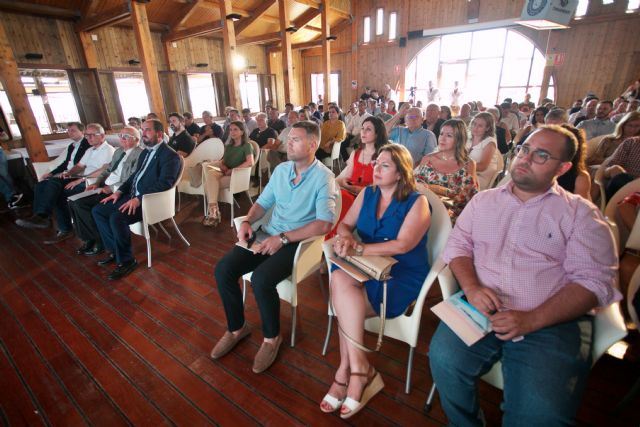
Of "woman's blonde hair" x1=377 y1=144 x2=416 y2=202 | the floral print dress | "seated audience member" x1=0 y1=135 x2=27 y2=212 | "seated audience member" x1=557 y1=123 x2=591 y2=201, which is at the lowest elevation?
"seated audience member" x1=0 y1=135 x2=27 y2=212

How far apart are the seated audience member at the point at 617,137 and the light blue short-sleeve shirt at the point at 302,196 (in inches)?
118

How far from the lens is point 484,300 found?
115cm

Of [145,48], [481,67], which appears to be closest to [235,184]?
[145,48]

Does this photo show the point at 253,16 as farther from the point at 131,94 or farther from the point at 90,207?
the point at 90,207

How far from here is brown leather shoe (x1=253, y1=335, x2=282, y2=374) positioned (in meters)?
1.63

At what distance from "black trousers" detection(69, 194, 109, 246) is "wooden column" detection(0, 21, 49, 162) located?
2.56m

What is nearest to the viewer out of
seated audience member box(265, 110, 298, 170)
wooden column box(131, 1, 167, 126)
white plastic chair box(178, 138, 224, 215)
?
white plastic chair box(178, 138, 224, 215)

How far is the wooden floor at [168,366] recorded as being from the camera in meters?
1.43

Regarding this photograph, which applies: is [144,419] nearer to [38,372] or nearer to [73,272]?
[38,372]

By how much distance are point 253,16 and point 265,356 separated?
35.0ft

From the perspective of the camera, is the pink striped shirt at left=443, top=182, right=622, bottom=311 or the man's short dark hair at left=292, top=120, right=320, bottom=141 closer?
the pink striped shirt at left=443, top=182, right=622, bottom=311

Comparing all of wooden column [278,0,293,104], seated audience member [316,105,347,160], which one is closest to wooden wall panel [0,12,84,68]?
wooden column [278,0,293,104]

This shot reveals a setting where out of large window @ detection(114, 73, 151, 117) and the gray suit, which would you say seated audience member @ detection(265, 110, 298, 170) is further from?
large window @ detection(114, 73, 151, 117)

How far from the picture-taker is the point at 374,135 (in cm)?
263
